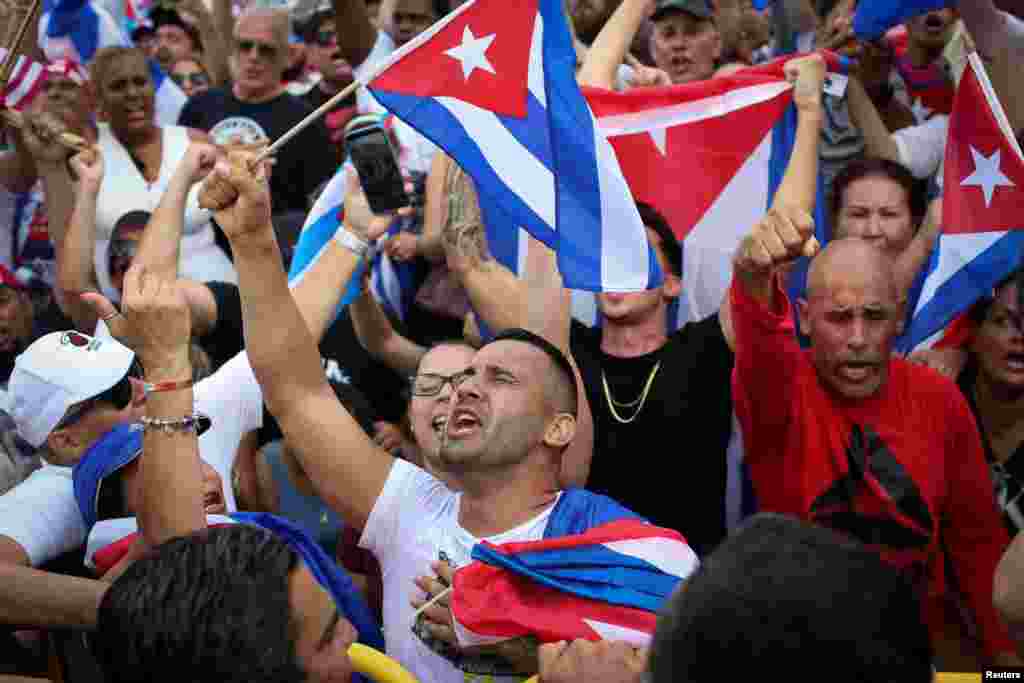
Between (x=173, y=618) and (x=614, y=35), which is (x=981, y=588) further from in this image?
(x=173, y=618)

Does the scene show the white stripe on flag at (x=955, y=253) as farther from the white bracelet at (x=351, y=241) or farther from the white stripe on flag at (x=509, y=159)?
the white bracelet at (x=351, y=241)

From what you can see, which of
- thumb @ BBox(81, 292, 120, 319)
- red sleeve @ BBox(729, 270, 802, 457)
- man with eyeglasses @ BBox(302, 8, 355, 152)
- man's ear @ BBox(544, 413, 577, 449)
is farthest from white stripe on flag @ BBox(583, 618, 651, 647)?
man with eyeglasses @ BBox(302, 8, 355, 152)

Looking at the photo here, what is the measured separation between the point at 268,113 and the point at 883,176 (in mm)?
3055

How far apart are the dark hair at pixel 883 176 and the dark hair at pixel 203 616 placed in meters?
3.37

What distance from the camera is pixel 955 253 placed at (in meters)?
4.55

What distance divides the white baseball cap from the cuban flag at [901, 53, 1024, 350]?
8.24 feet

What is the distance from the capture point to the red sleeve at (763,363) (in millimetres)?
3621

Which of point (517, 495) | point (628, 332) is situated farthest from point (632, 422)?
point (517, 495)

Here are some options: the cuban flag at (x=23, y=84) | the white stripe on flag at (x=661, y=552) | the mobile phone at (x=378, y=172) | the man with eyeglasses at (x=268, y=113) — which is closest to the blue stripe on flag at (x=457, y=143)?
the mobile phone at (x=378, y=172)

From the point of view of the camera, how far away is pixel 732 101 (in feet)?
16.7

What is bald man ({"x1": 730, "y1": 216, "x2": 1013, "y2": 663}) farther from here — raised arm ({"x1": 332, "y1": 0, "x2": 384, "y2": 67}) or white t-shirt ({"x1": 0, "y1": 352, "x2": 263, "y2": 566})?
raised arm ({"x1": 332, "y1": 0, "x2": 384, "y2": 67})

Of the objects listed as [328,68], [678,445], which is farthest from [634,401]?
[328,68]

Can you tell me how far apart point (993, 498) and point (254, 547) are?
242 cm

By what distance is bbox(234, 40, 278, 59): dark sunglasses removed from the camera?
6871mm
